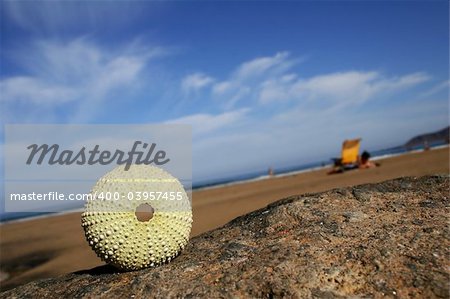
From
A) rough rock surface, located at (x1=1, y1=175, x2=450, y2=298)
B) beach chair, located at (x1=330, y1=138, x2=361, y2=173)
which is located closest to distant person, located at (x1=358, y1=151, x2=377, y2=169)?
beach chair, located at (x1=330, y1=138, x2=361, y2=173)

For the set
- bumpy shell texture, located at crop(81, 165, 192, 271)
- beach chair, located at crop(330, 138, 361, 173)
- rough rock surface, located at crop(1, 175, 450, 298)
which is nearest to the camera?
rough rock surface, located at crop(1, 175, 450, 298)

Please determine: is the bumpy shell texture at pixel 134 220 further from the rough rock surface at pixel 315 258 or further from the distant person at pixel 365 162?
the distant person at pixel 365 162

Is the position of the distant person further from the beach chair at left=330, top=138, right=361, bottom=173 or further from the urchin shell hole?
the urchin shell hole

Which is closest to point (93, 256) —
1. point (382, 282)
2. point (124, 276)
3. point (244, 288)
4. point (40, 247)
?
point (40, 247)

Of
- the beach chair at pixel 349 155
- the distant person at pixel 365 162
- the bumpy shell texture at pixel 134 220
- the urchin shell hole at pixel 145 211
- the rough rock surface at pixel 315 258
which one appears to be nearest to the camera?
the rough rock surface at pixel 315 258

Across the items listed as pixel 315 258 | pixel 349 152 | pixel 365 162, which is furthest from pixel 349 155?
pixel 315 258

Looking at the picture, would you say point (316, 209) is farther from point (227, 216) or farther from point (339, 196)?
point (227, 216)

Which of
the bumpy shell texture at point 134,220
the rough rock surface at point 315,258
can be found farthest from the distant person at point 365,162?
the bumpy shell texture at point 134,220
